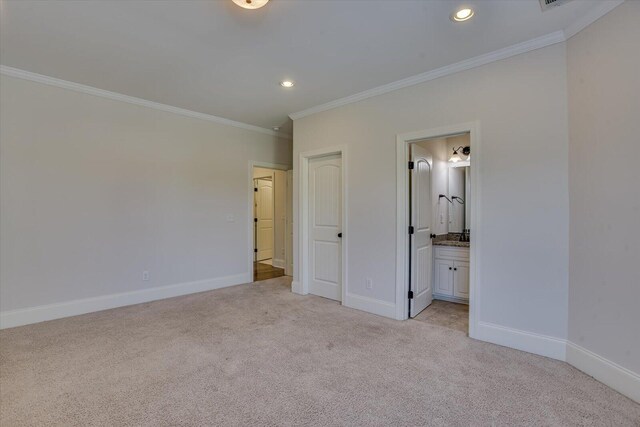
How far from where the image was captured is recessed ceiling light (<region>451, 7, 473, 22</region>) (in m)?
2.20

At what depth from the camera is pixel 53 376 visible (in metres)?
2.26

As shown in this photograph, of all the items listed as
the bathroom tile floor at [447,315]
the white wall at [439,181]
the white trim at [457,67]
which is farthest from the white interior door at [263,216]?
the bathroom tile floor at [447,315]

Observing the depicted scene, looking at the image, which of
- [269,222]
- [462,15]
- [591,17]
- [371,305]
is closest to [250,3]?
[462,15]

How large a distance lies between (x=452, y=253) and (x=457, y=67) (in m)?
2.35

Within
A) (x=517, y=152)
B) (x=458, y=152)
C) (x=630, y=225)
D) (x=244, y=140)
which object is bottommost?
(x=630, y=225)

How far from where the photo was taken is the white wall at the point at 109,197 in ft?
10.6

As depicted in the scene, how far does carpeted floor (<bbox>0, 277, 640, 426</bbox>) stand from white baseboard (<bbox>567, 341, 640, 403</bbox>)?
7cm

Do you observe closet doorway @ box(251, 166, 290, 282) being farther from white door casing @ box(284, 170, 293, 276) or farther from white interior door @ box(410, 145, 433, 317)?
white interior door @ box(410, 145, 433, 317)

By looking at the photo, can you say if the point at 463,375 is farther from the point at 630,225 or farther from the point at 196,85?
the point at 196,85

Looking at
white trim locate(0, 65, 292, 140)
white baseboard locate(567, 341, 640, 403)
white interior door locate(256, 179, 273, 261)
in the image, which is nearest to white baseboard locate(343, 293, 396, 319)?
white baseboard locate(567, 341, 640, 403)

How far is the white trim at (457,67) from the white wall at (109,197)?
2162 mm

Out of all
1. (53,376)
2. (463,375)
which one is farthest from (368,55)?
(53,376)

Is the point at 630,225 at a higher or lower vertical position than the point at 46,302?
higher

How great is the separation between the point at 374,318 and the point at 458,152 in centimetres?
287
